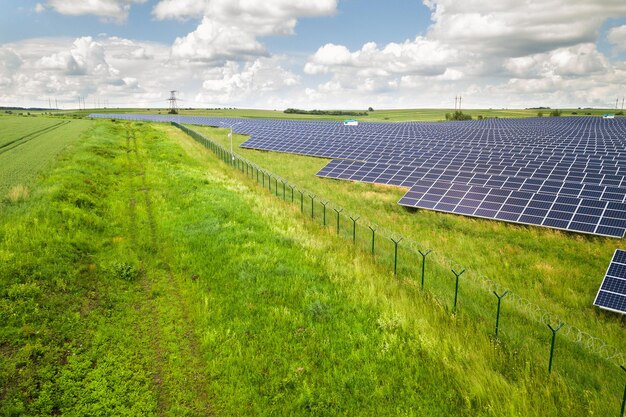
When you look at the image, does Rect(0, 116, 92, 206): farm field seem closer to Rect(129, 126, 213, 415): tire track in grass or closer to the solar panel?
Rect(129, 126, 213, 415): tire track in grass

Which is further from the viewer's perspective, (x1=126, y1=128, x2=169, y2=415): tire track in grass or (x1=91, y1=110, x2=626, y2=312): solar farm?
(x1=91, y1=110, x2=626, y2=312): solar farm

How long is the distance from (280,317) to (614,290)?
12328 mm

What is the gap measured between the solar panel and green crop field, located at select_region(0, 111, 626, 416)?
54 centimetres

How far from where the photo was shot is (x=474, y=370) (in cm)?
982

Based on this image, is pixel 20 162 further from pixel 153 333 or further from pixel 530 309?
pixel 530 309

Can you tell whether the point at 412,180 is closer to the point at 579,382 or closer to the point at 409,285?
the point at 409,285

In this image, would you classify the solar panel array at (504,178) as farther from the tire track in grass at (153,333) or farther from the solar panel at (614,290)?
the tire track in grass at (153,333)

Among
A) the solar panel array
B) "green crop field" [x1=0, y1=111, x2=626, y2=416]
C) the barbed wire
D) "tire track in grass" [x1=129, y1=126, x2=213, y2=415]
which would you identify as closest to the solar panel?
"green crop field" [x1=0, y1=111, x2=626, y2=416]

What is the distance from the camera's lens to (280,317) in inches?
500

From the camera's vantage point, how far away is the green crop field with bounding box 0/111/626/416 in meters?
9.41

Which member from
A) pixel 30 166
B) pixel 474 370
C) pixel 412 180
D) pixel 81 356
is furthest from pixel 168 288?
pixel 30 166

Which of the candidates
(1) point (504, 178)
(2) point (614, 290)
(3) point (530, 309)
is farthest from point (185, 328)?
(1) point (504, 178)

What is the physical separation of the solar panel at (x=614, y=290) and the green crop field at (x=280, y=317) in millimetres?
537

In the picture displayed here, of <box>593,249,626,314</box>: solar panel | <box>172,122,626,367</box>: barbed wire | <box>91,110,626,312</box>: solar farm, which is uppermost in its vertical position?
<box>91,110,626,312</box>: solar farm
